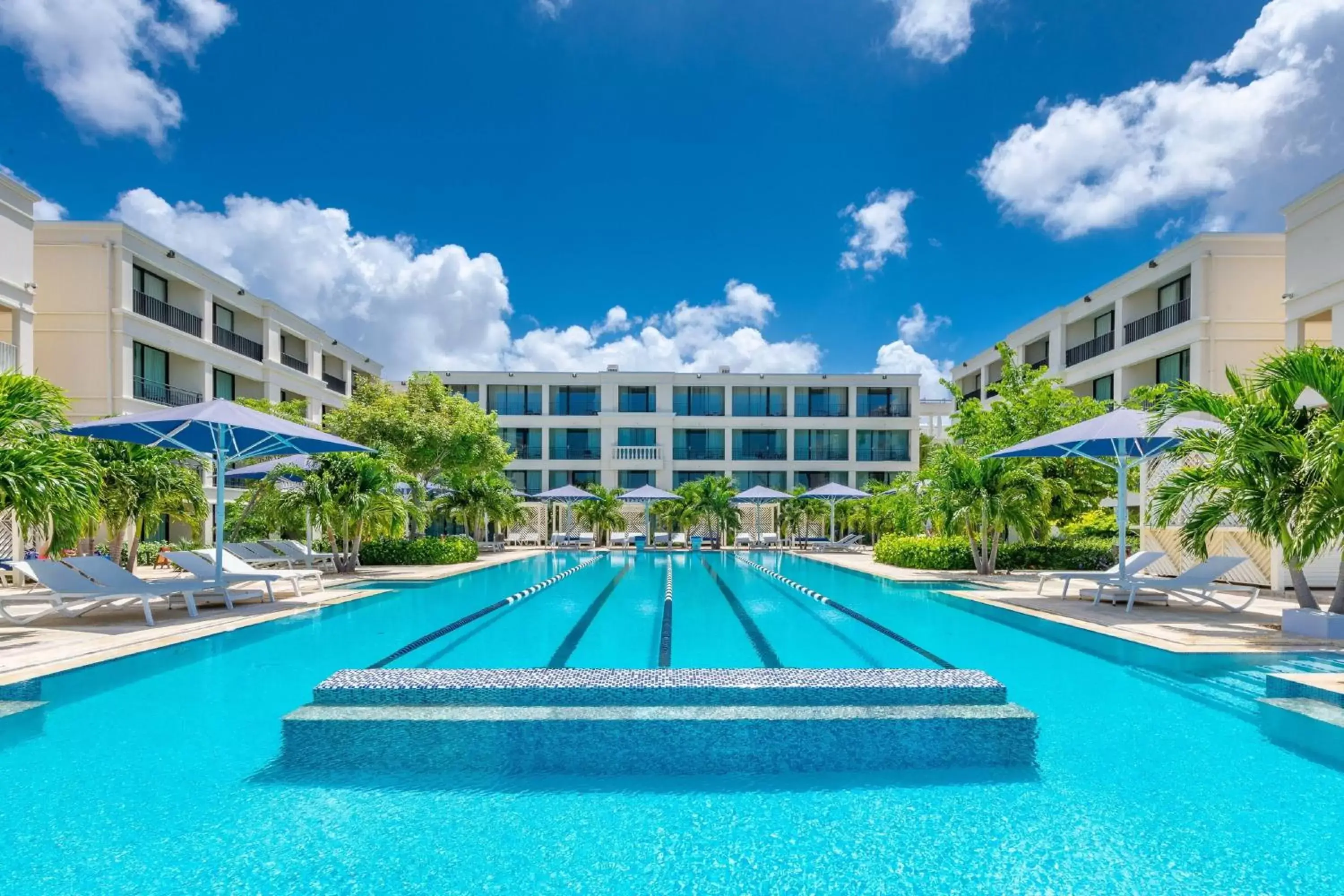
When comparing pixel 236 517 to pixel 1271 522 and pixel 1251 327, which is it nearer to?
pixel 1271 522

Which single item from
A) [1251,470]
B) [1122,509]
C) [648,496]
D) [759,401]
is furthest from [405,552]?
[759,401]

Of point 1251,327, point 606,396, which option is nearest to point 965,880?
point 1251,327

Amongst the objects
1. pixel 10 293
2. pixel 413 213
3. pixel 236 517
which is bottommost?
pixel 236 517

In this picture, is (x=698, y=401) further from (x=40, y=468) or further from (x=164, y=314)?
(x=40, y=468)

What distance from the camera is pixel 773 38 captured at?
62.3ft

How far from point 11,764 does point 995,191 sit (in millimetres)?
29532

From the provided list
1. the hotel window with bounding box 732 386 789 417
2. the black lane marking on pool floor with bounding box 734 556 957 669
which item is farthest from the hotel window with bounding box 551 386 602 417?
the black lane marking on pool floor with bounding box 734 556 957 669

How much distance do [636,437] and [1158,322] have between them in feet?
83.8

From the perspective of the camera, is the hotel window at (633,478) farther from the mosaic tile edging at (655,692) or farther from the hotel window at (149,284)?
the mosaic tile edging at (655,692)

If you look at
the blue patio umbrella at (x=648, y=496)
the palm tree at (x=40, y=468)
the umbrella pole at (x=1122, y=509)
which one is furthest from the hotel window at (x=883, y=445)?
the palm tree at (x=40, y=468)

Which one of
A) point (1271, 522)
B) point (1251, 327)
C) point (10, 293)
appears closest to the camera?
point (1271, 522)

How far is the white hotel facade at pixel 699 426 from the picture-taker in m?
42.7

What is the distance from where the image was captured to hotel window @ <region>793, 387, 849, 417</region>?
4353cm

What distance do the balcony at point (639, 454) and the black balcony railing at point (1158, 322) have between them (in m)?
23.3
